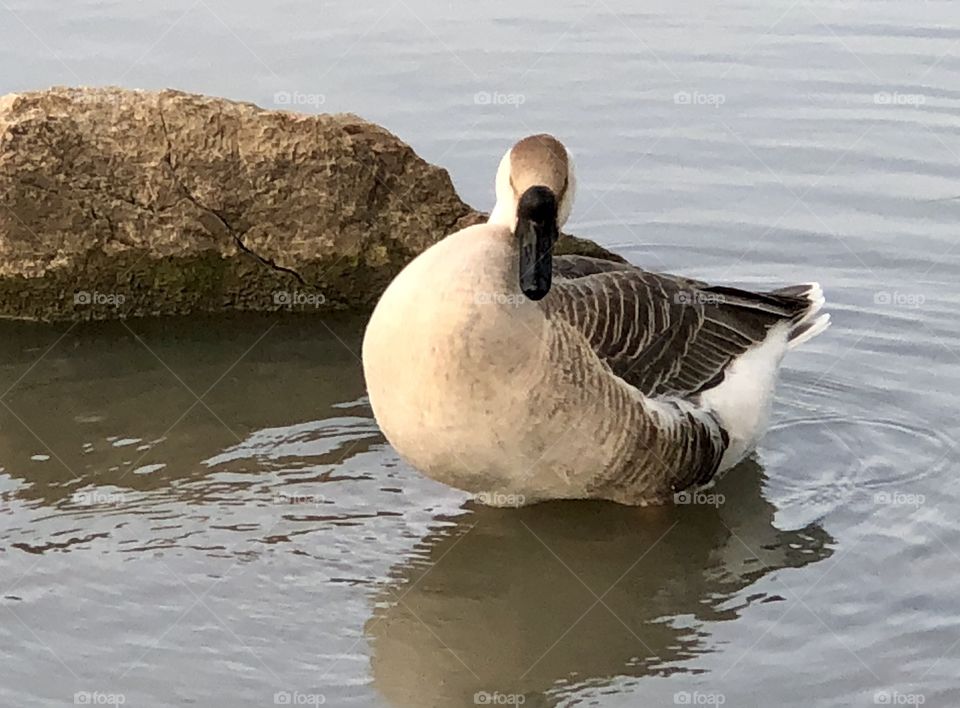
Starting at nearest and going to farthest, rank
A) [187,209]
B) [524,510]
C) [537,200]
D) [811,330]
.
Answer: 1. [537,200]
2. [524,510]
3. [811,330]
4. [187,209]

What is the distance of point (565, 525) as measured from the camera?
6.83 metres

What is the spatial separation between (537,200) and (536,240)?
0.48 ft

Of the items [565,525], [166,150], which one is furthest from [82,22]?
[565,525]

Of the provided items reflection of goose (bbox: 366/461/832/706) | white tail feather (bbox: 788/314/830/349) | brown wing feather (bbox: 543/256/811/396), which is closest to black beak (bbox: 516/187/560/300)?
brown wing feather (bbox: 543/256/811/396)

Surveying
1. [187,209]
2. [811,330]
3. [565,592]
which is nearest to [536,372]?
[565,592]

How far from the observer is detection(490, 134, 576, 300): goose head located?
245 inches

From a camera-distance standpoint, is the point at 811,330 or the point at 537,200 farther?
the point at 811,330

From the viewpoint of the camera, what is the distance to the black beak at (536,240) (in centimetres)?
621

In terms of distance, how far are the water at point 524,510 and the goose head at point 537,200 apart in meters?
1.14

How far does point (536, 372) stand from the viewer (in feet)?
20.6

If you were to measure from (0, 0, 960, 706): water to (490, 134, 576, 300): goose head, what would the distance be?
3.73 ft

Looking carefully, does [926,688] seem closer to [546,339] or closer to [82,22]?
[546,339]

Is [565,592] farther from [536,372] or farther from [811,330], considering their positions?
[811,330]

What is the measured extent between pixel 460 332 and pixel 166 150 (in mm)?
2900
